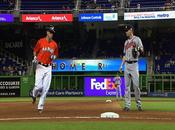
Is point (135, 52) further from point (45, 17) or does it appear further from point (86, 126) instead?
point (45, 17)

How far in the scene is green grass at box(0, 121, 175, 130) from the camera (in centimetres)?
854

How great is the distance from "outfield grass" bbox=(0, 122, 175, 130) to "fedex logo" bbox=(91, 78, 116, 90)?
25.3m

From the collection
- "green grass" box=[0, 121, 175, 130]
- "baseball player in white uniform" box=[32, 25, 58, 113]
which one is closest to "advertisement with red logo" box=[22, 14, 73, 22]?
"baseball player in white uniform" box=[32, 25, 58, 113]

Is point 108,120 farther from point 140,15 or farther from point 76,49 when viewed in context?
point 76,49

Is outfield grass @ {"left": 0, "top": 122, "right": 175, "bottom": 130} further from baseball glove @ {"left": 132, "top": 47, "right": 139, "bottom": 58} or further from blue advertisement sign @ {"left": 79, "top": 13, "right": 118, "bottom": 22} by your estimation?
blue advertisement sign @ {"left": 79, "top": 13, "right": 118, "bottom": 22}

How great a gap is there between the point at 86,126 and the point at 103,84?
26.2 m

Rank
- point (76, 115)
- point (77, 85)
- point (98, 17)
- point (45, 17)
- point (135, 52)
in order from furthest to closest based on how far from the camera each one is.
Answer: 1. point (45, 17)
2. point (98, 17)
3. point (77, 85)
4. point (135, 52)
5. point (76, 115)

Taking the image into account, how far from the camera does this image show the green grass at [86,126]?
8539 millimetres

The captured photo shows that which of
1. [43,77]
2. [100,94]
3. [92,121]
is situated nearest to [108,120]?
[92,121]

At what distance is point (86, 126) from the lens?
8797 mm

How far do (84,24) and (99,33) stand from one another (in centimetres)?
173

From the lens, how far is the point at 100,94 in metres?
35.0

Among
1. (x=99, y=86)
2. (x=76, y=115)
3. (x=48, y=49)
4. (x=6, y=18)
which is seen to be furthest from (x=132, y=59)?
(x=6, y=18)

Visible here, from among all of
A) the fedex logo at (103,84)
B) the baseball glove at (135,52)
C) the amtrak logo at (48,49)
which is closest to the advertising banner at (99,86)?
the fedex logo at (103,84)
